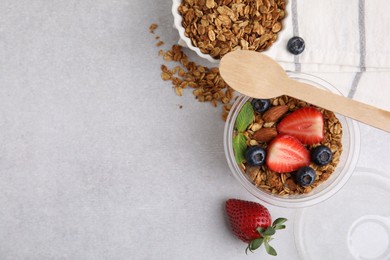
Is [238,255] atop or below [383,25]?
below

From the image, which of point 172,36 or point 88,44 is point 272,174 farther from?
point 88,44

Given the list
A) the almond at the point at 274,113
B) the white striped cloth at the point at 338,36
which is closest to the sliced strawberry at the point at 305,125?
the almond at the point at 274,113

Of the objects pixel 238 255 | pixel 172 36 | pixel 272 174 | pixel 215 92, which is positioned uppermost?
pixel 172 36

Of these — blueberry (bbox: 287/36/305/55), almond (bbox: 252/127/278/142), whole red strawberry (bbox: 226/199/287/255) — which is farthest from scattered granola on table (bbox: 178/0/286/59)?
whole red strawberry (bbox: 226/199/287/255)

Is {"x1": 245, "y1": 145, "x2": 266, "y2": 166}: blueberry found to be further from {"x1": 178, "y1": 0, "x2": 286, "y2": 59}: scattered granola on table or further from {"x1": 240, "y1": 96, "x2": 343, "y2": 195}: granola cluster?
{"x1": 178, "y1": 0, "x2": 286, "y2": 59}: scattered granola on table

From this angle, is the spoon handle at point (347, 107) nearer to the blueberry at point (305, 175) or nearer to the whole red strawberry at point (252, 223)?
the blueberry at point (305, 175)

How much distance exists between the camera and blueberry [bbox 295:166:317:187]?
1064mm

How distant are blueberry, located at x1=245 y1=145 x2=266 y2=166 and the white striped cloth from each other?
20 cm

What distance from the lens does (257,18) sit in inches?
43.6

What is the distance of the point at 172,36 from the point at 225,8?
0.52 feet

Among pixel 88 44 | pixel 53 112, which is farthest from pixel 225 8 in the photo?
pixel 53 112

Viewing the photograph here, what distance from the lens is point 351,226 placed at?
1231 mm

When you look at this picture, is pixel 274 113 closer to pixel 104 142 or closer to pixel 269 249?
pixel 269 249

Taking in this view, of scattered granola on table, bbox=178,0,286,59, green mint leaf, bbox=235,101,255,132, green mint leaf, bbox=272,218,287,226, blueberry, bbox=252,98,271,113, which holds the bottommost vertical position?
green mint leaf, bbox=272,218,287,226
